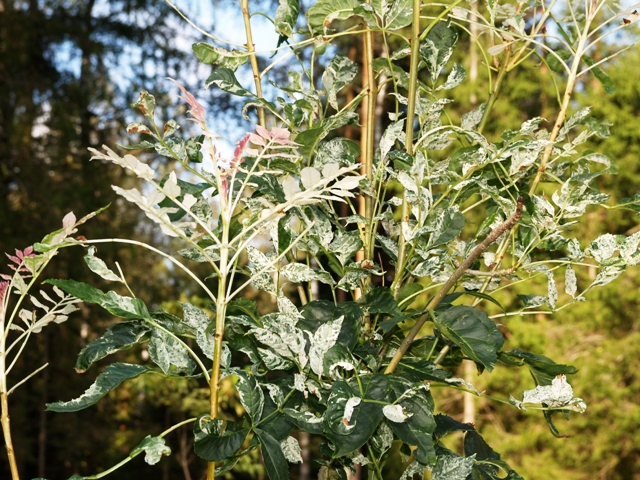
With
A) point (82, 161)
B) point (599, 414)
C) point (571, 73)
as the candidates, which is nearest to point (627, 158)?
point (599, 414)

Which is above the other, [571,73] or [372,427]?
[571,73]

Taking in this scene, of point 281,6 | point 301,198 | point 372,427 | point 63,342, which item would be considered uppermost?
point 281,6

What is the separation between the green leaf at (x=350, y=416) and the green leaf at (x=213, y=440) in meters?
0.07

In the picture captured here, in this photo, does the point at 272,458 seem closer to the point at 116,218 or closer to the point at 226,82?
the point at 226,82

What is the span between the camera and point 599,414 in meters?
5.86

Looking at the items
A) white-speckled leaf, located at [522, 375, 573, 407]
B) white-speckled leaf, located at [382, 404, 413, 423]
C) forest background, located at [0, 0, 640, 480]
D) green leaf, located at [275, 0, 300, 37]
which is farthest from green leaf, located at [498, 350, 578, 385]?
forest background, located at [0, 0, 640, 480]

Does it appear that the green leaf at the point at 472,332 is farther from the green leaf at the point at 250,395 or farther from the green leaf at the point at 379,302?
the green leaf at the point at 250,395

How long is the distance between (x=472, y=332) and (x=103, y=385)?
0.90 ft

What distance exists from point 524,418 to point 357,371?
6.57 metres

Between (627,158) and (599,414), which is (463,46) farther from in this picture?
(599,414)

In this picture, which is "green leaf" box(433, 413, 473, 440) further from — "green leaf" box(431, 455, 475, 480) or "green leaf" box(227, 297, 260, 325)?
"green leaf" box(227, 297, 260, 325)

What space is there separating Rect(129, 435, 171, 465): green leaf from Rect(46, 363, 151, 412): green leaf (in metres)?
0.06

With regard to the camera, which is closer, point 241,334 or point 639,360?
point 241,334

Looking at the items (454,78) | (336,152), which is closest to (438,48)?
(454,78)
